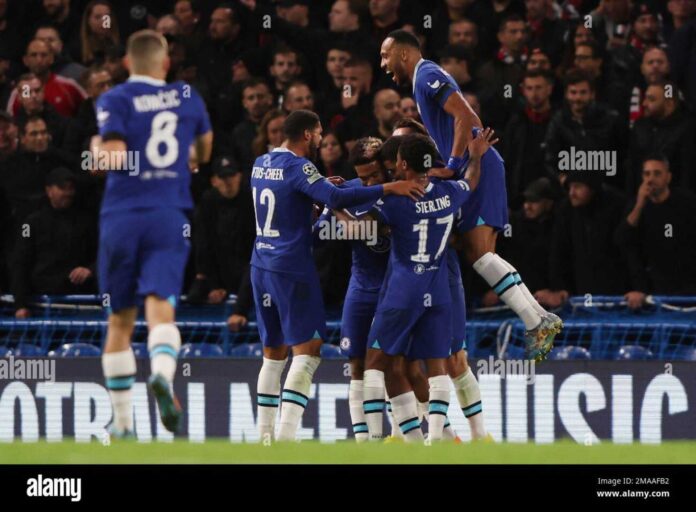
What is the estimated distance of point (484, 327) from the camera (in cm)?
1391

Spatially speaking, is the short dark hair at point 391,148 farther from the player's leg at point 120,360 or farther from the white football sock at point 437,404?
the player's leg at point 120,360

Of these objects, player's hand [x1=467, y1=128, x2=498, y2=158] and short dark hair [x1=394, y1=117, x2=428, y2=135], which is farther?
short dark hair [x1=394, y1=117, x2=428, y2=135]

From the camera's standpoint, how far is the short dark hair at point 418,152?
420 inches

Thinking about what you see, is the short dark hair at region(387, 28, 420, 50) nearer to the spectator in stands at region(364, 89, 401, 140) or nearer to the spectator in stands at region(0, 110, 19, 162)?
the spectator in stands at region(364, 89, 401, 140)

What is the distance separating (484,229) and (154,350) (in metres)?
3.29

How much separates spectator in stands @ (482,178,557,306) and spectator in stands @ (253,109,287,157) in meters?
2.09

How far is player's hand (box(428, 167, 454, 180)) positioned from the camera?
10859 millimetres

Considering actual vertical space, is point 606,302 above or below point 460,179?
below

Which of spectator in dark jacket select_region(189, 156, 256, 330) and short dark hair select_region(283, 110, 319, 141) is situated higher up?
short dark hair select_region(283, 110, 319, 141)

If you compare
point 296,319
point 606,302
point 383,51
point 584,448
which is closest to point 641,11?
point 606,302

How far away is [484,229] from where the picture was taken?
11.2m

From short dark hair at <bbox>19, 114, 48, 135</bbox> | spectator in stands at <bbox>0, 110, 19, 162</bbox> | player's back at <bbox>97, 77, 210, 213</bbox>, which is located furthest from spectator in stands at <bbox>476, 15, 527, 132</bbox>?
player's back at <bbox>97, 77, 210, 213</bbox>

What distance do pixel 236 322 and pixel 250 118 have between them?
7.64 ft

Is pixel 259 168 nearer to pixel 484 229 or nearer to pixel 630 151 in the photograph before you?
pixel 484 229
